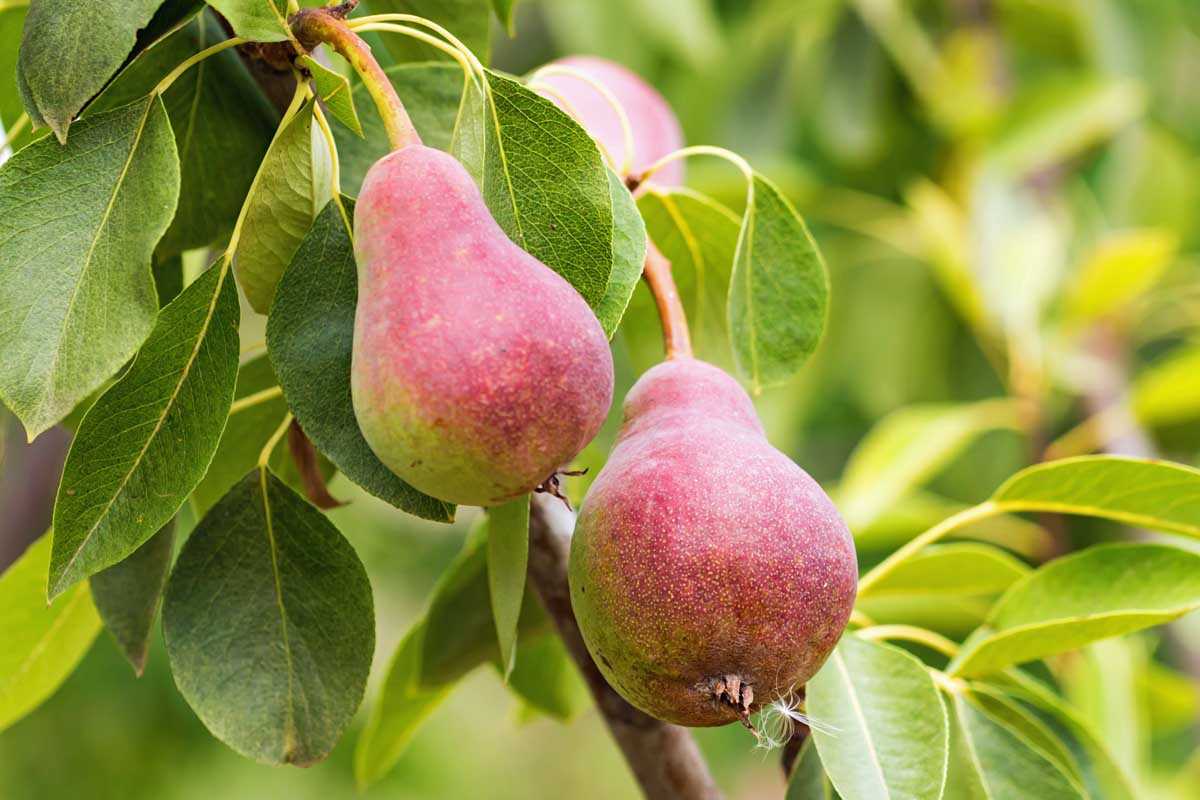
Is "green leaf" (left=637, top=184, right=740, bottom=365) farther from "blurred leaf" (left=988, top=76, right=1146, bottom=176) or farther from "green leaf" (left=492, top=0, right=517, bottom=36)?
"blurred leaf" (left=988, top=76, right=1146, bottom=176)

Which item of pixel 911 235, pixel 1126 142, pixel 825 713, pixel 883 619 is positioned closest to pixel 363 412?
pixel 825 713

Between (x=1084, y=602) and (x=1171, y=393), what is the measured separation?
33.9 inches

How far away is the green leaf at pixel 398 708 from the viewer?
33.7 inches

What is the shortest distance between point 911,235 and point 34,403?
170cm

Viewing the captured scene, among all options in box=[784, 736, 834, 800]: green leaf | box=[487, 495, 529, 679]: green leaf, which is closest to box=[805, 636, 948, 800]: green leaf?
box=[784, 736, 834, 800]: green leaf

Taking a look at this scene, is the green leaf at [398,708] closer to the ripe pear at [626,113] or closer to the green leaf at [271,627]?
the green leaf at [271,627]

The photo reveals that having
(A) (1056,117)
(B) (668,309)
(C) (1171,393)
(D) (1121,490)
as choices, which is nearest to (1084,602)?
(D) (1121,490)

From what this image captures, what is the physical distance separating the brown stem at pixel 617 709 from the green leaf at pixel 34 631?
0.97 feet

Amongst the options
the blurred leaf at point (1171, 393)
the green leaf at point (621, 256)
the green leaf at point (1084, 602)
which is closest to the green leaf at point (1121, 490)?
the green leaf at point (1084, 602)

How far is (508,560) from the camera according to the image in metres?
0.58

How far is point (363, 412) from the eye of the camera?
0.48 meters

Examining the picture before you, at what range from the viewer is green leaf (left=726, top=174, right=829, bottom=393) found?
703mm

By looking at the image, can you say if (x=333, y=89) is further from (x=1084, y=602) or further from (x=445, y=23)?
(x=1084, y=602)

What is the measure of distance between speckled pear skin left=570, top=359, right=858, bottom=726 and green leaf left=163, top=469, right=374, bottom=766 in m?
0.14
